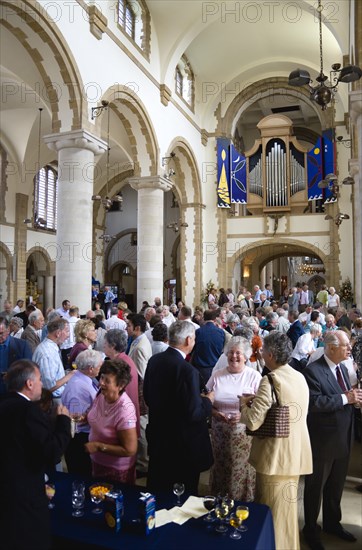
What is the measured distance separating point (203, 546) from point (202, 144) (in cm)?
1723

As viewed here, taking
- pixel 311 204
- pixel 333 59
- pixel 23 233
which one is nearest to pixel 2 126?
pixel 23 233

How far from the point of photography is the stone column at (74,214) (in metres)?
9.12

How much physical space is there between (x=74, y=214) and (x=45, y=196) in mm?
11683

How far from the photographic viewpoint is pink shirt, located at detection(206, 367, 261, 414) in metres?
3.18

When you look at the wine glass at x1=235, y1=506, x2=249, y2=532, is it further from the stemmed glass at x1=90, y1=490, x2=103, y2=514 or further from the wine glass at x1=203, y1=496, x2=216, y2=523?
the stemmed glass at x1=90, y1=490, x2=103, y2=514

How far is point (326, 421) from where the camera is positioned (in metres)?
3.04

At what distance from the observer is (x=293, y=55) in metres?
16.6

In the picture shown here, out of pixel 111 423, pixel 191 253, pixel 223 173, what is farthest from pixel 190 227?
pixel 111 423

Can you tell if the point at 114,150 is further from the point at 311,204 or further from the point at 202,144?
the point at 311,204

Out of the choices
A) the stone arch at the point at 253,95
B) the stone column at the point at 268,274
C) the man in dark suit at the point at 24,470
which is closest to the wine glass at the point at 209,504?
the man in dark suit at the point at 24,470

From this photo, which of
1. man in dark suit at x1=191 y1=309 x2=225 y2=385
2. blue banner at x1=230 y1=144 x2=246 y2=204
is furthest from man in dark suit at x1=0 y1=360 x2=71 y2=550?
blue banner at x1=230 y1=144 x2=246 y2=204

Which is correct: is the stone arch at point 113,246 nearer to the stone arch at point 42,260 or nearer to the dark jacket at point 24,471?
the stone arch at point 42,260

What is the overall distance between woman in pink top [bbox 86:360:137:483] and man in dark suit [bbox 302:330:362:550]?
47.5 inches

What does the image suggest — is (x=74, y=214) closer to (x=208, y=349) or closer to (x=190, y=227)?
(x=208, y=349)
